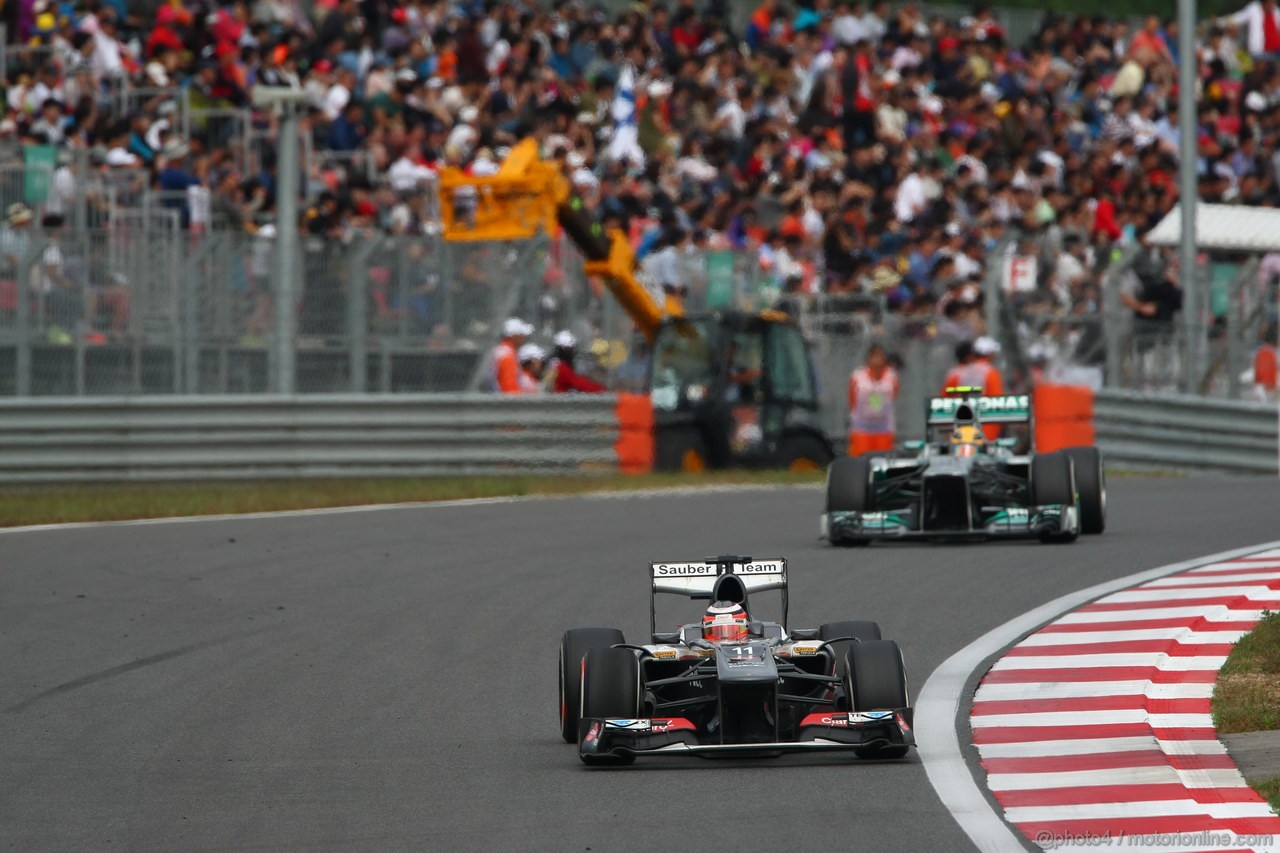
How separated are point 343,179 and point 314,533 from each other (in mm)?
7779

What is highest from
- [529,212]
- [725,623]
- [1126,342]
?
[529,212]

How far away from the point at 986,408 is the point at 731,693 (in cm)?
793

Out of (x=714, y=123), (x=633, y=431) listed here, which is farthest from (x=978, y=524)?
(x=714, y=123)

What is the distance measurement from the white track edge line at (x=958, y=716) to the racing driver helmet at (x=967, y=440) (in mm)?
1869

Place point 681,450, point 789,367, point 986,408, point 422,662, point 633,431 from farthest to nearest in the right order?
1. point 789,367
2. point 681,450
3. point 633,431
4. point 986,408
5. point 422,662

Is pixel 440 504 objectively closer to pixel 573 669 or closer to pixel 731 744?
pixel 573 669

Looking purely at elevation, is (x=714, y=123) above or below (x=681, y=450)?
above

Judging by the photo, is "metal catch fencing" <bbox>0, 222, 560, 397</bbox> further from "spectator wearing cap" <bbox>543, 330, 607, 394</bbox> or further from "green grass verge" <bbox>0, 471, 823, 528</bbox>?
"green grass verge" <bbox>0, 471, 823, 528</bbox>

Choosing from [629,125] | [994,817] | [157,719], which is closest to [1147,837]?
[994,817]

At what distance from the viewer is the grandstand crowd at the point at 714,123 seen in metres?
21.7

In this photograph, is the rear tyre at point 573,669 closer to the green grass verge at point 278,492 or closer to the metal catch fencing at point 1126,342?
the green grass verge at point 278,492

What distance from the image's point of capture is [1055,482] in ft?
45.4

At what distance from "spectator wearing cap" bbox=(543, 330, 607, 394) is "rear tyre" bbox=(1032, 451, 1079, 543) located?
22.9 feet

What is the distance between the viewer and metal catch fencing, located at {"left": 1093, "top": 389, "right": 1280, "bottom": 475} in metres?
20.4
